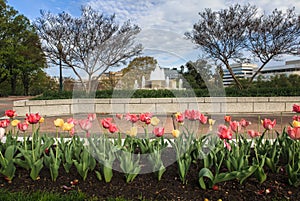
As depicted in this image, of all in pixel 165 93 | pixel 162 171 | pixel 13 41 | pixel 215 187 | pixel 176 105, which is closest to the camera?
pixel 215 187

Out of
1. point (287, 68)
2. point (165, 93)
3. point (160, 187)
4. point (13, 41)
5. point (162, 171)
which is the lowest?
point (160, 187)

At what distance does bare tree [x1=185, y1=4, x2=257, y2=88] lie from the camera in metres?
9.73

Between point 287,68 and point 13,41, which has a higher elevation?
point 287,68

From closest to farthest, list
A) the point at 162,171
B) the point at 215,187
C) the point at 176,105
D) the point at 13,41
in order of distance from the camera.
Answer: the point at 215,187, the point at 162,171, the point at 176,105, the point at 13,41

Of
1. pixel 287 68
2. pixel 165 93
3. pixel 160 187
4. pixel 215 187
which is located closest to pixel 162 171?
pixel 160 187

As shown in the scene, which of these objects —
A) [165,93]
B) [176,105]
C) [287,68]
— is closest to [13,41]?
[165,93]

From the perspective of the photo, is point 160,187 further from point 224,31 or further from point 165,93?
point 224,31

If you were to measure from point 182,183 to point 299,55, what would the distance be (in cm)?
1035

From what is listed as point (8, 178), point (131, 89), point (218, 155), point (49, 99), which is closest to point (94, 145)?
point (8, 178)

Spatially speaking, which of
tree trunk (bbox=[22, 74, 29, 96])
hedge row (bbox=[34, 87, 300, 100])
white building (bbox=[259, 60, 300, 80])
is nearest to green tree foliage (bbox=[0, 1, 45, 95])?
tree trunk (bbox=[22, 74, 29, 96])

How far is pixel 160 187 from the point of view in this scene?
2131 mm

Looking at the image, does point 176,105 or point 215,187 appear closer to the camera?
point 215,187

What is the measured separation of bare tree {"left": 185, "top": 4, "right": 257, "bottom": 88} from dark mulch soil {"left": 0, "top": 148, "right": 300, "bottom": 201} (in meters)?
8.27

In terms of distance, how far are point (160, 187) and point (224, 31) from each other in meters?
9.31
